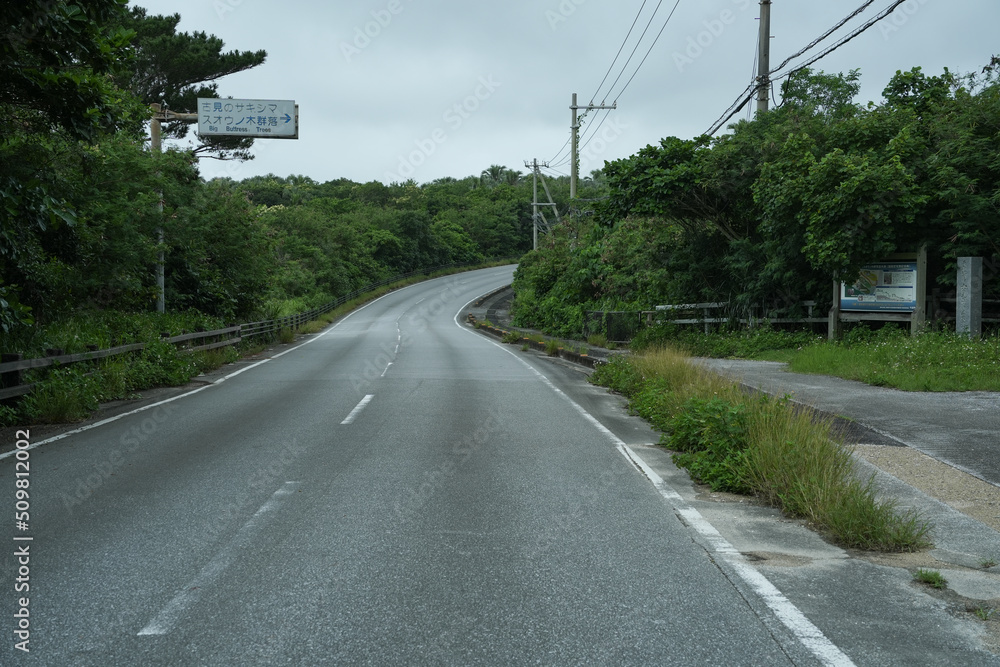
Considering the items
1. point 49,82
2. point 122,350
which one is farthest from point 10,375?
point 49,82

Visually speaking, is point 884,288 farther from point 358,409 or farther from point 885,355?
point 358,409

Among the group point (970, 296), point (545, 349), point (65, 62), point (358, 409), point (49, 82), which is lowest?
point (545, 349)

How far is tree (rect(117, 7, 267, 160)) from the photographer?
103 feet

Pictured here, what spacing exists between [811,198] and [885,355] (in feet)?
16.2

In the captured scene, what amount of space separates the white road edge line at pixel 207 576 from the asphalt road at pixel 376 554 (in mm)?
18

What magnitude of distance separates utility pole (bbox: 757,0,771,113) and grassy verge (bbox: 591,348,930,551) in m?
13.2

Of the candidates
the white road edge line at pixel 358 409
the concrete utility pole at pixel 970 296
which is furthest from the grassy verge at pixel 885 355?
the white road edge line at pixel 358 409

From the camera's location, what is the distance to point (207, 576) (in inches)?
197

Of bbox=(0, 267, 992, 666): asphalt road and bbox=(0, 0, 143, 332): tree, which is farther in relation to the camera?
bbox=(0, 0, 143, 332): tree

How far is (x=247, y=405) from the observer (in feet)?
43.3

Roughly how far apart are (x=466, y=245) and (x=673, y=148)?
7932cm

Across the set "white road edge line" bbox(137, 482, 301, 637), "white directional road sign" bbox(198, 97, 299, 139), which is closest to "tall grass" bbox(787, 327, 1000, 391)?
"white road edge line" bbox(137, 482, 301, 637)

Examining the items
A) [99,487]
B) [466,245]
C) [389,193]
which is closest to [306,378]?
[99,487]

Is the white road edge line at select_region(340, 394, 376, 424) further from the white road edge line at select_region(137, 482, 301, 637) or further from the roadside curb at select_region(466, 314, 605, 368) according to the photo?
the roadside curb at select_region(466, 314, 605, 368)
